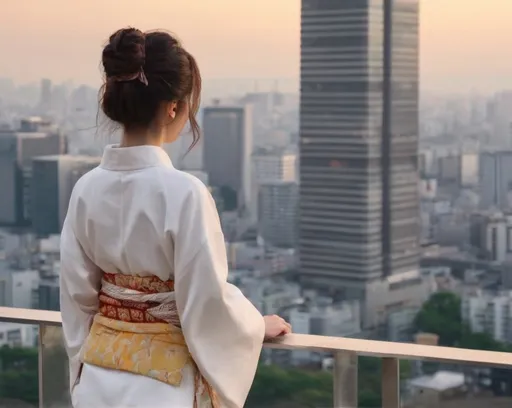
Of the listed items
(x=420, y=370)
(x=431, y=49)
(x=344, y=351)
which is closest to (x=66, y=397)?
(x=344, y=351)

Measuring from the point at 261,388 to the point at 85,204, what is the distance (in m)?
0.57

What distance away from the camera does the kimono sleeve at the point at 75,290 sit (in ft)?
4.04

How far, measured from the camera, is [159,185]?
1134 mm

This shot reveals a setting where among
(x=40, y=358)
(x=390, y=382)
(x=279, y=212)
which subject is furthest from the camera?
(x=279, y=212)

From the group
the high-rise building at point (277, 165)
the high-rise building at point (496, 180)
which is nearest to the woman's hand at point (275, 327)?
the high-rise building at point (496, 180)

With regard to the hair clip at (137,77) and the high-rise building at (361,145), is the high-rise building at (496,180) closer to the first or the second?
the high-rise building at (361,145)

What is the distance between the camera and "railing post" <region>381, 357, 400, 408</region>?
52.6 inches

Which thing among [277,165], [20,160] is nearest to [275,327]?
[20,160]

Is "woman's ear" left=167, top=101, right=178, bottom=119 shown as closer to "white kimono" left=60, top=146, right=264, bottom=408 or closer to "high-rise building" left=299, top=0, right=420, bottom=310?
"white kimono" left=60, top=146, right=264, bottom=408

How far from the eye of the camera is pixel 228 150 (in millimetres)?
17797

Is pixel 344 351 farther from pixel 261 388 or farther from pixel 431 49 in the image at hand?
pixel 431 49

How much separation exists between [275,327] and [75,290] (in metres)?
0.31

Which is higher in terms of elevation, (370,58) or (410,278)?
(370,58)

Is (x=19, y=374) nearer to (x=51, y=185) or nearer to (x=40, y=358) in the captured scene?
(x=40, y=358)
